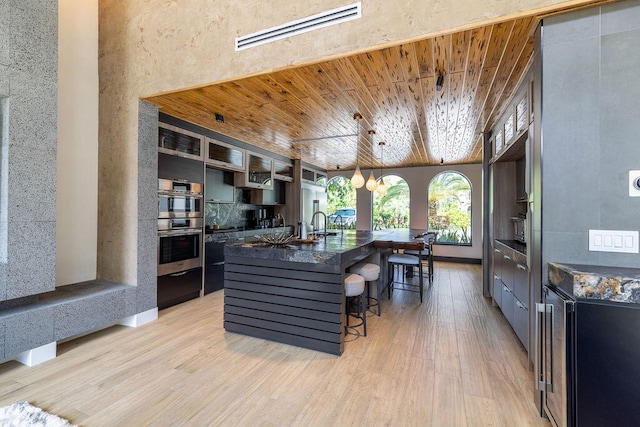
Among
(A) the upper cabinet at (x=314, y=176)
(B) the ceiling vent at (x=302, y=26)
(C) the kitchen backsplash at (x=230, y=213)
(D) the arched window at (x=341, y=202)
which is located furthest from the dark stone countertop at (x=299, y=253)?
(D) the arched window at (x=341, y=202)

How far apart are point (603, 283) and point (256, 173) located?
5081mm

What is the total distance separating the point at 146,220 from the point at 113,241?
0.51 m

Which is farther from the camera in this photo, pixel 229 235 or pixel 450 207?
pixel 450 207

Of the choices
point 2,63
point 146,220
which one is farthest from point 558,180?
point 2,63

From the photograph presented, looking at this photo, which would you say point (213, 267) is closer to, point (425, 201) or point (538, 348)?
point (538, 348)

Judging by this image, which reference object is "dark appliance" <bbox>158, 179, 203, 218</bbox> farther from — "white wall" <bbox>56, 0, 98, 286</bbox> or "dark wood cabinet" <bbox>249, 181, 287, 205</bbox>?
"dark wood cabinet" <bbox>249, 181, 287, 205</bbox>

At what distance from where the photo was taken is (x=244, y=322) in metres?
2.93

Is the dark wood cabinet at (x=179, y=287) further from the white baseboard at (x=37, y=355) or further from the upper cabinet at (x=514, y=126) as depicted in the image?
the upper cabinet at (x=514, y=126)

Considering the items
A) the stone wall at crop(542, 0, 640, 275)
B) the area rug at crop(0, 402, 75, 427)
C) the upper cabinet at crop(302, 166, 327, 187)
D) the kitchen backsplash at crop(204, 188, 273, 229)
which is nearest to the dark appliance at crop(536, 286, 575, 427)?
the stone wall at crop(542, 0, 640, 275)

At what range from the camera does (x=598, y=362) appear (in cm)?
135

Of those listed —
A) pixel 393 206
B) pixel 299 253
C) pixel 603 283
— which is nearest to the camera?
pixel 603 283

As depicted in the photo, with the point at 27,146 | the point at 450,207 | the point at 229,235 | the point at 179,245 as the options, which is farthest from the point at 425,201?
the point at 27,146

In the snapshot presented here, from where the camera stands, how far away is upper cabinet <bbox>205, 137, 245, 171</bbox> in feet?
14.5

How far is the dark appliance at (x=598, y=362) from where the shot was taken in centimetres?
130
